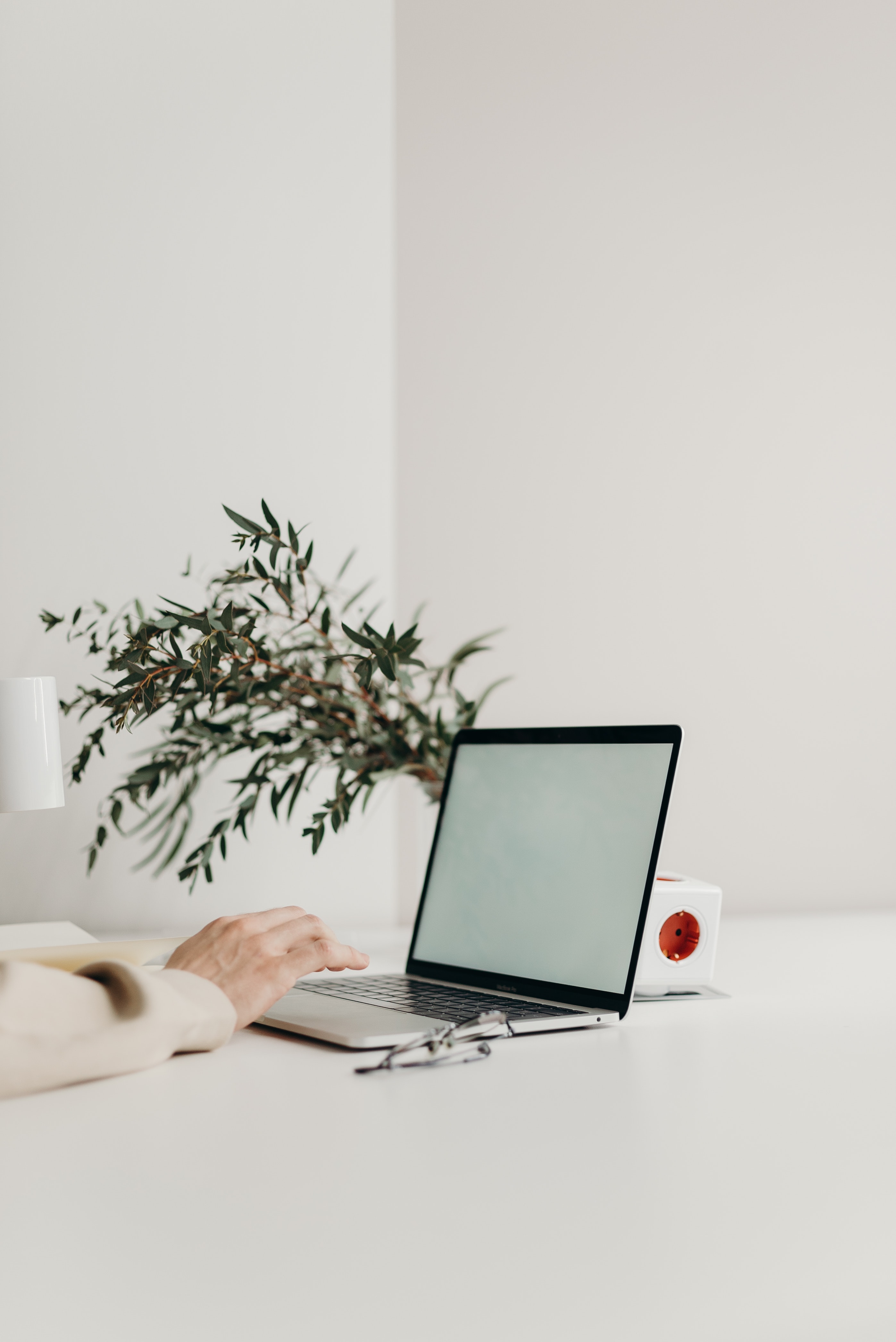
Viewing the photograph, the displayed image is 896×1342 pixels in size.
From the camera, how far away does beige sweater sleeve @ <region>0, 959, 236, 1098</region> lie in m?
0.67

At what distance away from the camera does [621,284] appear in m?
1.69

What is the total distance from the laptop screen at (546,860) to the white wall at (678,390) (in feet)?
1.69

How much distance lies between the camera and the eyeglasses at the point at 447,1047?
2.49ft

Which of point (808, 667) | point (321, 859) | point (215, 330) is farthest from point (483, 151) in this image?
point (321, 859)

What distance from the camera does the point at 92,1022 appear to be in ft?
2.33

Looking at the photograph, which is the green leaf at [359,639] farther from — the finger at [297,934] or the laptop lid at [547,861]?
the finger at [297,934]

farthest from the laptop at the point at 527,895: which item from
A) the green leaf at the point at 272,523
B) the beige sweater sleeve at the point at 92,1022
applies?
the green leaf at the point at 272,523

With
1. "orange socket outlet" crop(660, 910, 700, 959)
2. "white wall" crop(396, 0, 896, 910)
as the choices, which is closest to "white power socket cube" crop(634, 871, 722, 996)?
"orange socket outlet" crop(660, 910, 700, 959)

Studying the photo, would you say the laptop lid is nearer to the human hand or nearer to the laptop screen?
the laptop screen

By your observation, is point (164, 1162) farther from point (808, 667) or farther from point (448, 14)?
point (448, 14)

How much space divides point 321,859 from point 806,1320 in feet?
3.93

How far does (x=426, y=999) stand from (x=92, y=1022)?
33 centimetres

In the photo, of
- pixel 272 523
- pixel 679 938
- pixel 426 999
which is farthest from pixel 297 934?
pixel 272 523

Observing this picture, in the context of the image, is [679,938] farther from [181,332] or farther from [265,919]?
[181,332]
